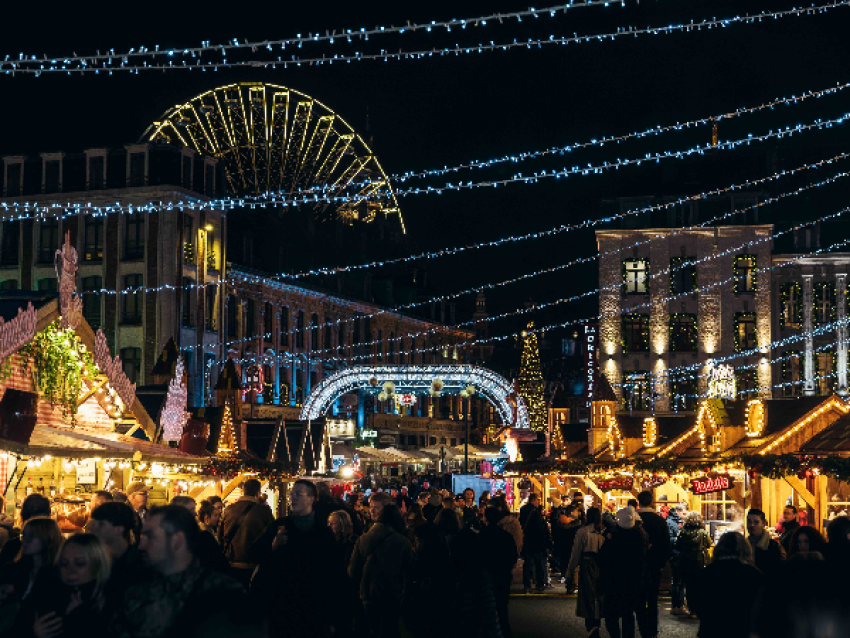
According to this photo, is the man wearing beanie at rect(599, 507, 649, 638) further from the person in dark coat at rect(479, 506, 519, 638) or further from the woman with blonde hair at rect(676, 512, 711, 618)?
the woman with blonde hair at rect(676, 512, 711, 618)

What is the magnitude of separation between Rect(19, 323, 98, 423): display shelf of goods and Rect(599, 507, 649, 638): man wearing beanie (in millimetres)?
9481

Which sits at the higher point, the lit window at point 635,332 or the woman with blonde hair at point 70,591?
the lit window at point 635,332

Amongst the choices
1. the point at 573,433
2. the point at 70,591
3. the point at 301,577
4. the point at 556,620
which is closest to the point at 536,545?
the point at 556,620

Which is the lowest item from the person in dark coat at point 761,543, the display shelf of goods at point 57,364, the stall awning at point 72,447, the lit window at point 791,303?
the person in dark coat at point 761,543

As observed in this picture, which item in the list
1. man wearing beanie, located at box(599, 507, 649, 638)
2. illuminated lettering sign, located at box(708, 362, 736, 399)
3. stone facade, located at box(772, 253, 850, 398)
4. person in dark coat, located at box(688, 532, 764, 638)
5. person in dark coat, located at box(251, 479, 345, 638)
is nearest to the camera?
person in dark coat, located at box(688, 532, 764, 638)

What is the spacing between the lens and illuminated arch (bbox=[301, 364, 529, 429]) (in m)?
49.1

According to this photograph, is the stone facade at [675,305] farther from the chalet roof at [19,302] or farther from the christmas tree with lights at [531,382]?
the chalet roof at [19,302]

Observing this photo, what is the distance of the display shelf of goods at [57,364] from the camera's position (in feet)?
64.1

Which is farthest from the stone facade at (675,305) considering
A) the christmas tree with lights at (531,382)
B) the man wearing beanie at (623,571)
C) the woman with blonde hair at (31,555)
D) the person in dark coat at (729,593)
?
the woman with blonde hair at (31,555)

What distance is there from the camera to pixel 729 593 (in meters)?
8.27

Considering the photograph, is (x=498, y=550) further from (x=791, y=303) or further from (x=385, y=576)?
(x=791, y=303)

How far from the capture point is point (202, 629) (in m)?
5.13

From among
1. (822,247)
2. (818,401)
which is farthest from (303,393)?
(818,401)

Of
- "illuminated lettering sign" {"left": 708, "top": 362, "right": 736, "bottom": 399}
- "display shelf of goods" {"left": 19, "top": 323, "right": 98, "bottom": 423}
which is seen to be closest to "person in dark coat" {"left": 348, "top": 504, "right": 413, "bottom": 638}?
"display shelf of goods" {"left": 19, "top": 323, "right": 98, "bottom": 423}
